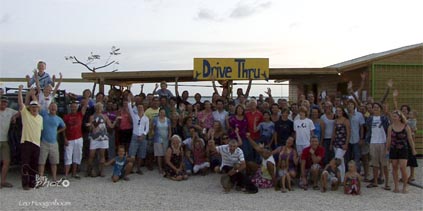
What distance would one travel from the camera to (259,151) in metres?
9.09

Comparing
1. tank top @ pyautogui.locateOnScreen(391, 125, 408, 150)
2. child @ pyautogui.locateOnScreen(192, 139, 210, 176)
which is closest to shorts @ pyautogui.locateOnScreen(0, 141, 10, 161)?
child @ pyautogui.locateOnScreen(192, 139, 210, 176)

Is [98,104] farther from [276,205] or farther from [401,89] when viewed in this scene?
[401,89]

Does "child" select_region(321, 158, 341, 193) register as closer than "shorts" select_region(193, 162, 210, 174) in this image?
Yes

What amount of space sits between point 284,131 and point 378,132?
1847 millimetres

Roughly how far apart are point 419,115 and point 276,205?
7.55 metres

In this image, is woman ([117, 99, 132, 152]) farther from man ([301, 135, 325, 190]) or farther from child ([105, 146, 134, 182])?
man ([301, 135, 325, 190])

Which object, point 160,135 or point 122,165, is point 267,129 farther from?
point 122,165

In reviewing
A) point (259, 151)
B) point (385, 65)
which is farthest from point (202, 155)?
point (385, 65)

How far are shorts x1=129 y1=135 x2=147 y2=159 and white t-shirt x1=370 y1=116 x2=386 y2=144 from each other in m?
4.89

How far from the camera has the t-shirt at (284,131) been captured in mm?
→ 9352

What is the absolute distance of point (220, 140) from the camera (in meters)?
10.0

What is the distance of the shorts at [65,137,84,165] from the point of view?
9.34 meters

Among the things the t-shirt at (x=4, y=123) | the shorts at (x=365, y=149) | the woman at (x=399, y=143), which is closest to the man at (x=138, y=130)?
the t-shirt at (x=4, y=123)

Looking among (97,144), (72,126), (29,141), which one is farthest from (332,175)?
(29,141)
